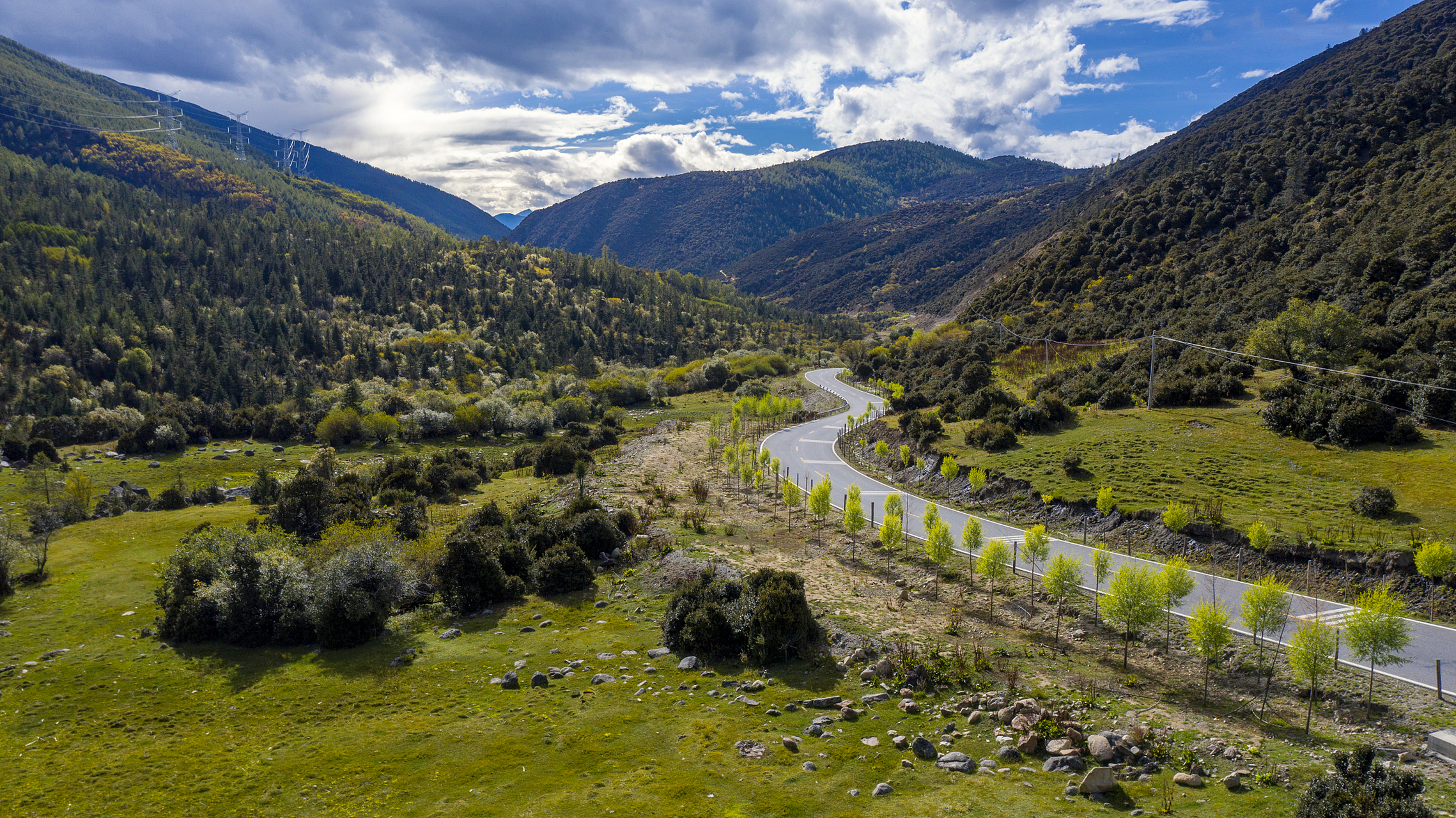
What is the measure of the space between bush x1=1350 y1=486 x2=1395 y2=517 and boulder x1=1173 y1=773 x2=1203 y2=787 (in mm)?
20429

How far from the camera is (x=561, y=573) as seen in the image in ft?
115

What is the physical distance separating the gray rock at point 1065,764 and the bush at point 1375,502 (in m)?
21.6

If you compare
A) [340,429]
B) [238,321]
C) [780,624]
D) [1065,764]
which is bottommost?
[340,429]

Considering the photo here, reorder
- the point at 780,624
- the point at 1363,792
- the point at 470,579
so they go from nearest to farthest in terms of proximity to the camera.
Answer: the point at 1363,792 → the point at 780,624 → the point at 470,579

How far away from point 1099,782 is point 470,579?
28017 millimetres


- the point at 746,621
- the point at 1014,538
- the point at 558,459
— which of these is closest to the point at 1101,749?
the point at 746,621

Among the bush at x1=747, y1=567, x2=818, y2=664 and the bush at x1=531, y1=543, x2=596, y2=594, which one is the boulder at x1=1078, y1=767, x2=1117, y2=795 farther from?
the bush at x1=531, y1=543, x2=596, y2=594

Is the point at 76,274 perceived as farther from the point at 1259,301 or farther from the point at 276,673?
the point at 1259,301

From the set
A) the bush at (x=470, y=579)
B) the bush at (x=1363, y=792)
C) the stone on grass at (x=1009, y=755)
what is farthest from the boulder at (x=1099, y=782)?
the bush at (x=470, y=579)

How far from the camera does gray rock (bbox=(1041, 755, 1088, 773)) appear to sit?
16219mm

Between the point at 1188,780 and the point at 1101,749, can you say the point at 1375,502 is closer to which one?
the point at 1188,780

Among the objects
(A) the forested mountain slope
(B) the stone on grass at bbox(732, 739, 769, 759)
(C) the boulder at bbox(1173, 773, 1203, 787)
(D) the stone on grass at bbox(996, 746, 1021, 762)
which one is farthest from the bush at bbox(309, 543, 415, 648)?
(A) the forested mountain slope

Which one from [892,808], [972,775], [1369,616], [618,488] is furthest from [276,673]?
[1369,616]

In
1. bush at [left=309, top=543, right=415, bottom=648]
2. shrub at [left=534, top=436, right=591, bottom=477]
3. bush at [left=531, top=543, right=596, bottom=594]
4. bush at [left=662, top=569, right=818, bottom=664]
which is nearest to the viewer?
bush at [left=662, top=569, right=818, bottom=664]
